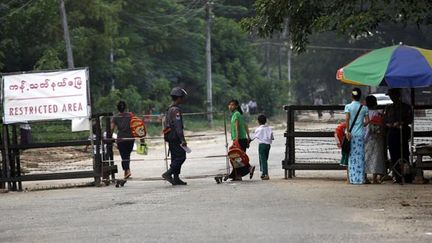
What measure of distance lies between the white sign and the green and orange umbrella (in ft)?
16.9

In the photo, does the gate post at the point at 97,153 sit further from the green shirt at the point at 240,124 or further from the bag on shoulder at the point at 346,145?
the bag on shoulder at the point at 346,145

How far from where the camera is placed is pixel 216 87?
185 feet

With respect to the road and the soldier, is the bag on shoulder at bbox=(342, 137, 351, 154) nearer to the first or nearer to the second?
the road

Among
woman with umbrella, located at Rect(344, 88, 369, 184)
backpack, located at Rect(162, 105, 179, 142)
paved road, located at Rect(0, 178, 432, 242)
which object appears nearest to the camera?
paved road, located at Rect(0, 178, 432, 242)

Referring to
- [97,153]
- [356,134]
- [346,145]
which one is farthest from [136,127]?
[356,134]

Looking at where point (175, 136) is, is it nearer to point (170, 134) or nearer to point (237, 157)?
point (170, 134)

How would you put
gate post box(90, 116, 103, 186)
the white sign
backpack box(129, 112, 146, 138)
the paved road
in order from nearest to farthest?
the paved road
the white sign
gate post box(90, 116, 103, 186)
backpack box(129, 112, 146, 138)

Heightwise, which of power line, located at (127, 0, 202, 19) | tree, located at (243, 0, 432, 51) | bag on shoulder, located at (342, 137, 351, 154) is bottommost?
bag on shoulder, located at (342, 137, 351, 154)

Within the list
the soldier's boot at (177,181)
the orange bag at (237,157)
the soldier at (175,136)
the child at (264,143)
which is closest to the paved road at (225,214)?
the soldier's boot at (177,181)

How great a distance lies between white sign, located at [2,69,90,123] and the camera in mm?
15578

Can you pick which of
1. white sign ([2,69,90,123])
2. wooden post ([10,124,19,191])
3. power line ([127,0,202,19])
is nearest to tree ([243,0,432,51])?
white sign ([2,69,90,123])

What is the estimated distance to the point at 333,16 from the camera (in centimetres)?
1367

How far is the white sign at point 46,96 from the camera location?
613 inches

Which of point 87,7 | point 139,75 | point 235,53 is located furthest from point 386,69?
point 235,53
